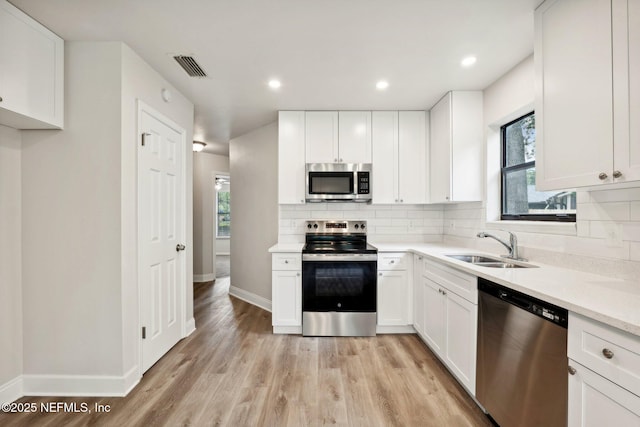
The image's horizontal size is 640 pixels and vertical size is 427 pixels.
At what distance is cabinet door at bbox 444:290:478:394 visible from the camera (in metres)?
1.83

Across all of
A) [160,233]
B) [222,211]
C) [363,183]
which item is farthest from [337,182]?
[222,211]

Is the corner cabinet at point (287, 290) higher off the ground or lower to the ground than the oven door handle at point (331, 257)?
lower

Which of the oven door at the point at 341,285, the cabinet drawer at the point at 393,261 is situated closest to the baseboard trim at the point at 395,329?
the oven door at the point at 341,285

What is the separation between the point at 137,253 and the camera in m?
2.11

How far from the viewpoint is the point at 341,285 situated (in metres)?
2.89

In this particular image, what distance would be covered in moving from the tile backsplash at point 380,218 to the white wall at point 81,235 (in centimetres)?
183

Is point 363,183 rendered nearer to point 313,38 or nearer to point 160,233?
point 313,38

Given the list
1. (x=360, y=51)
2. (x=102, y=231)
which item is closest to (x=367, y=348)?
(x=102, y=231)

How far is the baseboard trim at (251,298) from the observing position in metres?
3.77

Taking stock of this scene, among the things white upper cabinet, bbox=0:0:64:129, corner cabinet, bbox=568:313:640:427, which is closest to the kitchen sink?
corner cabinet, bbox=568:313:640:427

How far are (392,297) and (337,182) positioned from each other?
4.55 feet

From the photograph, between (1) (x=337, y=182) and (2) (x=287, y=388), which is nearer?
(2) (x=287, y=388)

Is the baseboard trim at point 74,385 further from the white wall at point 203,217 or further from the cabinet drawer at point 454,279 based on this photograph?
the white wall at point 203,217

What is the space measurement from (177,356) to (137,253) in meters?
1.06
